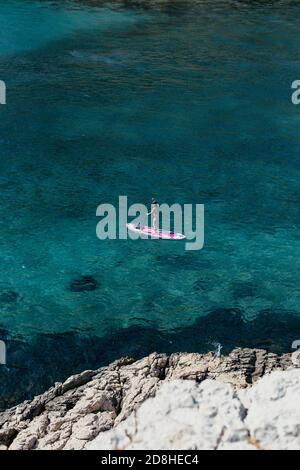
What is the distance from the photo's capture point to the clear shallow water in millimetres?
34344

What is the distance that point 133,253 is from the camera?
40.3 meters

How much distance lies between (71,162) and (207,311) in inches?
814

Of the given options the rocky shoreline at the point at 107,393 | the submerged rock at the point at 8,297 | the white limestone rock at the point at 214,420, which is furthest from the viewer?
the submerged rock at the point at 8,297

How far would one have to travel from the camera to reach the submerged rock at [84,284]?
1468 inches

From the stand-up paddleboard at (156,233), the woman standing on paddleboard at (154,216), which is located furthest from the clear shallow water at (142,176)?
the woman standing on paddleboard at (154,216)

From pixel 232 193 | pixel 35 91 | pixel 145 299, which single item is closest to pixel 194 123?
pixel 232 193

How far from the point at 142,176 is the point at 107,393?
23.7 meters

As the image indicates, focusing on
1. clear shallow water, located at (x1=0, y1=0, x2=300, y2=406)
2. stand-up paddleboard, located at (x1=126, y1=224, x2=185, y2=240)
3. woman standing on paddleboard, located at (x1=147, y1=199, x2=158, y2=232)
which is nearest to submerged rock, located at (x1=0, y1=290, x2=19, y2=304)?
clear shallow water, located at (x1=0, y1=0, x2=300, y2=406)

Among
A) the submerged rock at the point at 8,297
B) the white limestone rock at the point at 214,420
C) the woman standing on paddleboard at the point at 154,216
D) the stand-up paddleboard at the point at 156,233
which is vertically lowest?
the white limestone rock at the point at 214,420

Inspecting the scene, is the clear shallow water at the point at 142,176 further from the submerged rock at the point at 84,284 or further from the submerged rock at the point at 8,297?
the submerged rock at the point at 84,284

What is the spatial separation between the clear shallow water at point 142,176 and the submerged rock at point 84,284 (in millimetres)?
393

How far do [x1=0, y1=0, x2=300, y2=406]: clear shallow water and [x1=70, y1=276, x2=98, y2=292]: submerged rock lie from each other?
1.29 ft

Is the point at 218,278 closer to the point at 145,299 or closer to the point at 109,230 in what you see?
the point at 145,299

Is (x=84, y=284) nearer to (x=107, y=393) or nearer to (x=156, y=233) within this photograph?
(x=156, y=233)
